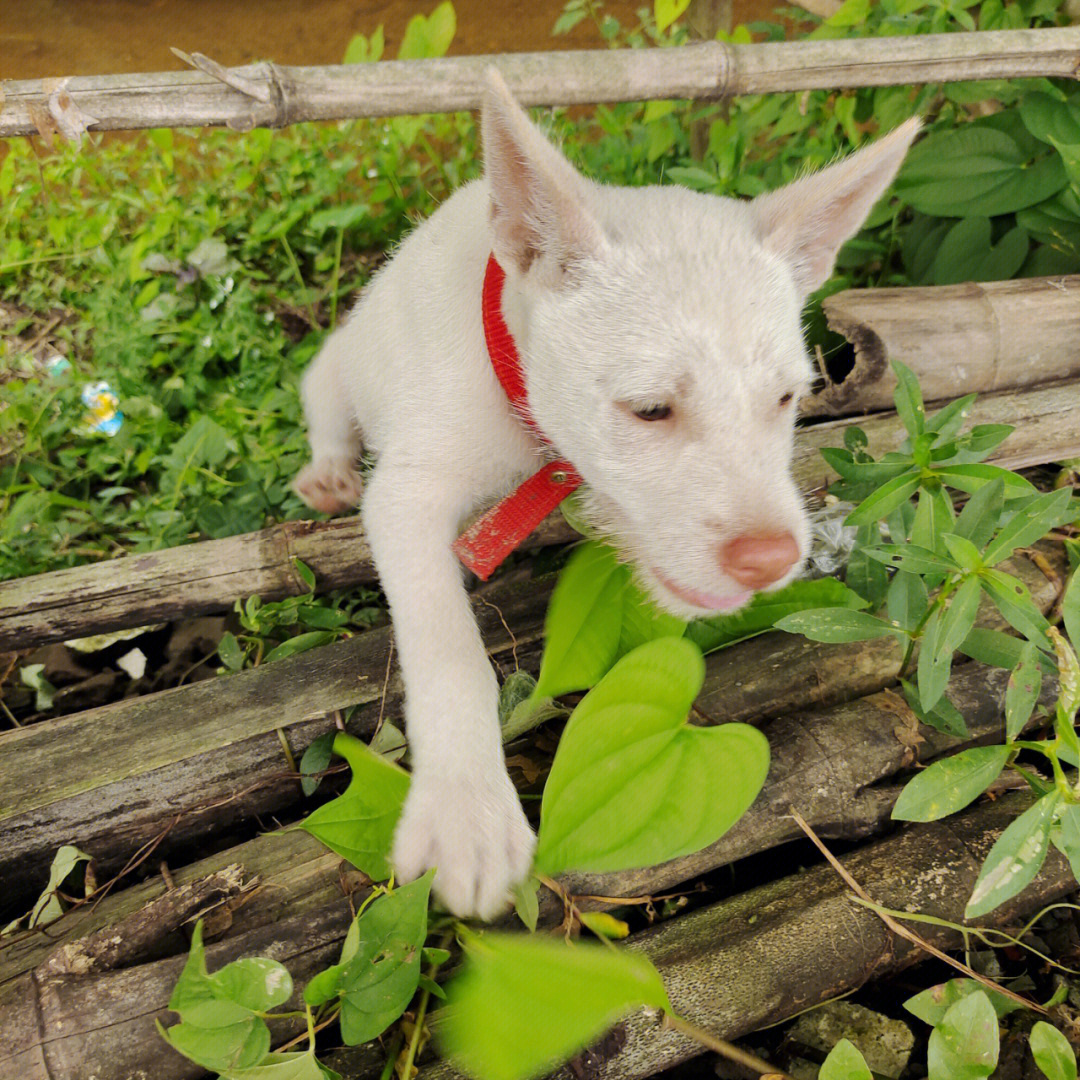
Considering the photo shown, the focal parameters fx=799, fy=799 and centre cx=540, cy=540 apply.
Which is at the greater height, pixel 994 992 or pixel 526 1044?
pixel 526 1044

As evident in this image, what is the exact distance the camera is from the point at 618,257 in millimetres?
1468

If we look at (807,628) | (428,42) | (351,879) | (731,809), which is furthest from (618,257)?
(428,42)

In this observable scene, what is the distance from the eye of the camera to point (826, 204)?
60.9 inches

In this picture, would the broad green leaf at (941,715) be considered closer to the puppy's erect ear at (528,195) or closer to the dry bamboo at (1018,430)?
the dry bamboo at (1018,430)

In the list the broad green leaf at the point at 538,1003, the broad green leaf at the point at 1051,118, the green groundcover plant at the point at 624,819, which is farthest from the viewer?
the broad green leaf at the point at 1051,118

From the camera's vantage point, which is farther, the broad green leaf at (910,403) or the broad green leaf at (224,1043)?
the broad green leaf at (910,403)

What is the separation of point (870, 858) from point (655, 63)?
7.33 ft

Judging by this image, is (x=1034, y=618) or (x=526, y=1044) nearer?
(x=526, y=1044)

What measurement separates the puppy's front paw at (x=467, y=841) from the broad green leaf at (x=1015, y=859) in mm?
735

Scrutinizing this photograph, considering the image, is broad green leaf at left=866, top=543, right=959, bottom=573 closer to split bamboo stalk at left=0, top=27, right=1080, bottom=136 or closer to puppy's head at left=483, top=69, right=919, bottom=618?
puppy's head at left=483, top=69, right=919, bottom=618

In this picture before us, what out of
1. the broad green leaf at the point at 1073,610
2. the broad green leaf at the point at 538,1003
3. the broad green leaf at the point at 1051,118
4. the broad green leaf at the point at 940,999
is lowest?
the broad green leaf at the point at 940,999

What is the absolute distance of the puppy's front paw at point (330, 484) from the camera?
2453 mm

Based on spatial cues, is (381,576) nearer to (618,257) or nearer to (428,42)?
(618,257)

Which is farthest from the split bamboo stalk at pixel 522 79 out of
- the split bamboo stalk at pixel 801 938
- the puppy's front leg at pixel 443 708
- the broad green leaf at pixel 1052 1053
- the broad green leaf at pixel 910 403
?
the broad green leaf at pixel 1052 1053
